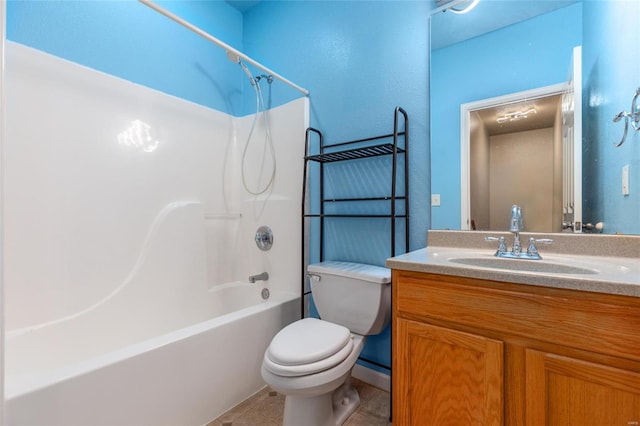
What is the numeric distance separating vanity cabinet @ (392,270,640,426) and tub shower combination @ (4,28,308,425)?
0.89 m

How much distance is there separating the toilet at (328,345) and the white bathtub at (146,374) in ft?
1.05

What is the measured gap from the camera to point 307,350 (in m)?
1.14

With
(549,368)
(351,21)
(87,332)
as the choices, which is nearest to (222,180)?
(87,332)

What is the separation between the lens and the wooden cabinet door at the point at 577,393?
0.68 metres

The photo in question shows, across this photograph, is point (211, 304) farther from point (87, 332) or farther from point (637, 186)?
point (637, 186)

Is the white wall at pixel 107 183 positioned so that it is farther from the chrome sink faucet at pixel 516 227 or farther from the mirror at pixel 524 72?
the chrome sink faucet at pixel 516 227

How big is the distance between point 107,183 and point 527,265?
6.83ft

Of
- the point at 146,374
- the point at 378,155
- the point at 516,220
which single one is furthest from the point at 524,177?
the point at 146,374

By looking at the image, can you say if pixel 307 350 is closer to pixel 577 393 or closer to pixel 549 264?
pixel 577 393

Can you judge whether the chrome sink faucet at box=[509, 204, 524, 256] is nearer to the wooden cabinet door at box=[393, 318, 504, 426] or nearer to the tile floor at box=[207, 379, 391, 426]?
the wooden cabinet door at box=[393, 318, 504, 426]

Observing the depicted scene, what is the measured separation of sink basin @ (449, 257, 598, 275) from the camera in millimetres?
961

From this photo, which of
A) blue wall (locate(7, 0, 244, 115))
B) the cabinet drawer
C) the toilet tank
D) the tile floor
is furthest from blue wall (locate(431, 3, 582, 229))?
blue wall (locate(7, 0, 244, 115))

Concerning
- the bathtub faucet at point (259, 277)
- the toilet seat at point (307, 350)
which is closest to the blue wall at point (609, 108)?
the toilet seat at point (307, 350)

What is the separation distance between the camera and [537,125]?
1.24 m
